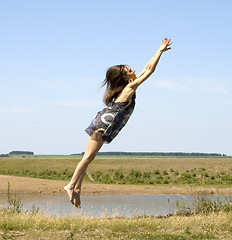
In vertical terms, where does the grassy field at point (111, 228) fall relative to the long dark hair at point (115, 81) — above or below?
below

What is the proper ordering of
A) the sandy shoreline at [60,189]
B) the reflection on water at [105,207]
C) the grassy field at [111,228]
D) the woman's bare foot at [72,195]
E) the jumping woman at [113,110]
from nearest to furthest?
the grassy field at [111,228]
the jumping woman at [113,110]
the woman's bare foot at [72,195]
the reflection on water at [105,207]
the sandy shoreline at [60,189]

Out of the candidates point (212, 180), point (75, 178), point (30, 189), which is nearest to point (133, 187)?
point (30, 189)

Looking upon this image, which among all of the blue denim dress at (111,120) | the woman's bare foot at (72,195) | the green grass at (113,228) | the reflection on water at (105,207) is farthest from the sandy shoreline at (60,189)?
the blue denim dress at (111,120)

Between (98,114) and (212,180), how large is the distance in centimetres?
2865

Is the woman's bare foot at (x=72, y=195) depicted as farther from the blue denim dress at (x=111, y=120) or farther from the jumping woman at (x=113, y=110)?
the blue denim dress at (x=111, y=120)

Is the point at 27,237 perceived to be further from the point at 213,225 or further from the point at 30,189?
the point at 30,189

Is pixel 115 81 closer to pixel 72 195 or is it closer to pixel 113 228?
pixel 72 195

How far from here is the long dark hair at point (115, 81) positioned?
8000 mm

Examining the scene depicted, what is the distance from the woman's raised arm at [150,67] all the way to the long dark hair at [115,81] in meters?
0.17

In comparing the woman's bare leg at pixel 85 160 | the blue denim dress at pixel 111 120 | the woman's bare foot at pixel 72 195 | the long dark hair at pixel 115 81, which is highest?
the long dark hair at pixel 115 81

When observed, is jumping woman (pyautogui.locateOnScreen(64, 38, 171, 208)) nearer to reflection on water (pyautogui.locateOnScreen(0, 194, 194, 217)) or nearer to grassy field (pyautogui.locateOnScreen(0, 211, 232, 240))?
grassy field (pyautogui.locateOnScreen(0, 211, 232, 240))

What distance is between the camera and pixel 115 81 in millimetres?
8031

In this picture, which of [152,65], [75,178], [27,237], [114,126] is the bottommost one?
[27,237]

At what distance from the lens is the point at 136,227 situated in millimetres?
8375
